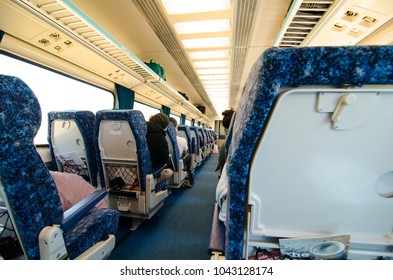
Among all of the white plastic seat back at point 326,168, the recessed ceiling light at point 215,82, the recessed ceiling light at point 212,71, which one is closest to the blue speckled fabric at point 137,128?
the white plastic seat back at point 326,168

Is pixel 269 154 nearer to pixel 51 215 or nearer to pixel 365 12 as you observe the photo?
pixel 51 215

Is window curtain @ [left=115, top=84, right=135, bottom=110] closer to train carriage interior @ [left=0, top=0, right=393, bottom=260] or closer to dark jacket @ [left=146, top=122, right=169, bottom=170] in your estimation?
train carriage interior @ [left=0, top=0, right=393, bottom=260]

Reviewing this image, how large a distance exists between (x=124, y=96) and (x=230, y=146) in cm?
395

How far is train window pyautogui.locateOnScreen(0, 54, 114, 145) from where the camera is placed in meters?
2.17

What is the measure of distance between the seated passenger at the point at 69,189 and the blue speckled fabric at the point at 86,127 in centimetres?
84

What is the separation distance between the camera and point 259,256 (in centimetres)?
72

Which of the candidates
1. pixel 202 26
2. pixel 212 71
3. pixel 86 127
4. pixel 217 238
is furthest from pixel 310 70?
pixel 212 71

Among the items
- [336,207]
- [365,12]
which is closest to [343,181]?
[336,207]

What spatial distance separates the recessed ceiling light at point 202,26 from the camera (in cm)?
272

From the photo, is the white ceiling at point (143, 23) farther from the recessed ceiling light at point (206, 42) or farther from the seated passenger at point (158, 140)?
the seated passenger at point (158, 140)

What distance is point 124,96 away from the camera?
410 cm

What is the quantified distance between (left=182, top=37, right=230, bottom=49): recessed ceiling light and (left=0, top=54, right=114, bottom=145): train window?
2.14m

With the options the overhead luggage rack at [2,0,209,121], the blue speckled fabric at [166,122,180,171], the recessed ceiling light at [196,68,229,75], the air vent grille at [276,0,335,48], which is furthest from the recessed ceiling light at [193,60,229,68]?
the blue speckled fabric at [166,122,180,171]
